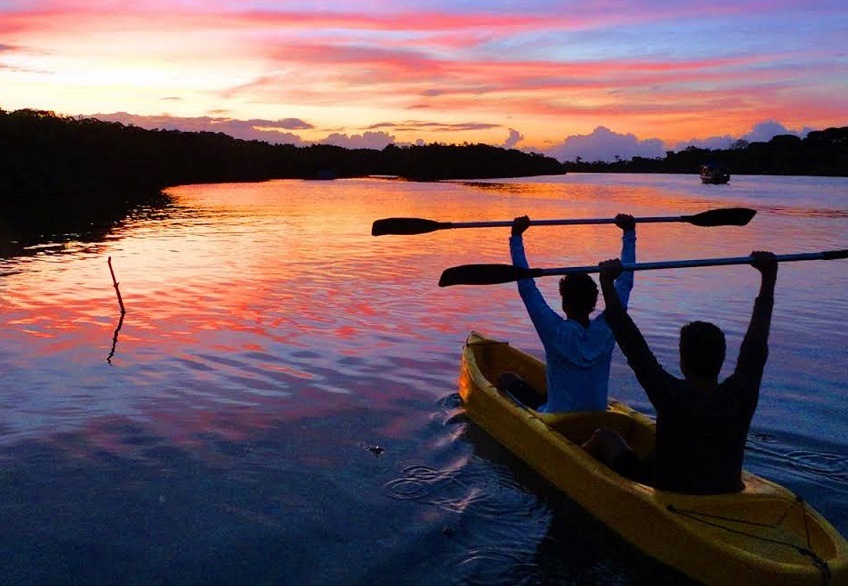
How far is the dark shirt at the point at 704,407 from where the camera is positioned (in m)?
5.07

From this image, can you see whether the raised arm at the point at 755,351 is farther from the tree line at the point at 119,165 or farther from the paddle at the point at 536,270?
the tree line at the point at 119,165

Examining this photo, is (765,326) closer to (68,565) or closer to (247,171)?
(68,565)

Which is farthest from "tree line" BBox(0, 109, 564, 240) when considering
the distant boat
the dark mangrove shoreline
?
the distant boat

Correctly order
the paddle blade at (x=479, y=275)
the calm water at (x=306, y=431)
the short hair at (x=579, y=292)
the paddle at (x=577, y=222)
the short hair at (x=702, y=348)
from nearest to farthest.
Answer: the short hair at (x=702, y=348) < the calm water at (x=306, y=431) < the short hair at (x=579, y=292) < the paddle blade at (x=479, y=275) < the paddle at (x=577, y=222)

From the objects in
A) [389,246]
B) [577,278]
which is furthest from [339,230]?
[577,278]

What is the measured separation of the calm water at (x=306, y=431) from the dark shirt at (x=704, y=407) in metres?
0.86

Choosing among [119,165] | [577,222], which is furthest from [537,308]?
[119,165]

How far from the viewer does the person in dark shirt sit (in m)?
5.04

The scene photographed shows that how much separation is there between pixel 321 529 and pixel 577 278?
299 centimetres

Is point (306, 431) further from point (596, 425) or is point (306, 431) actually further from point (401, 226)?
point (596, 425)

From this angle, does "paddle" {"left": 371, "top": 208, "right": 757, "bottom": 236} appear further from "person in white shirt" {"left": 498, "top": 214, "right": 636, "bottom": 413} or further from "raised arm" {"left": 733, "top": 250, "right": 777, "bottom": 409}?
"raised arm" {"left": 733, "top": 250, "right": 777, "bottom": 409}

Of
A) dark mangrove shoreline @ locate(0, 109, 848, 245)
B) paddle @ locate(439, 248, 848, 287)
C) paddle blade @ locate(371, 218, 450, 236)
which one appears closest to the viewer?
paddle @ locate(439, 248, 848, 287)

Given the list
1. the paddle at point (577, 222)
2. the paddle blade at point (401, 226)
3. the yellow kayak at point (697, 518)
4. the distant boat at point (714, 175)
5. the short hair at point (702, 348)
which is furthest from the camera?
the distant boat at point (714, 175)

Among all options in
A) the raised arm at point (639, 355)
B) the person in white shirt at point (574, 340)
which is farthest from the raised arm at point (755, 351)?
the person in white shirt at point (574, 340)
